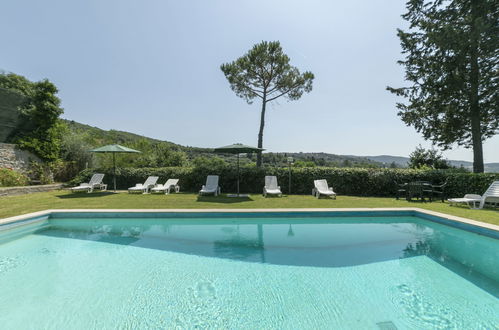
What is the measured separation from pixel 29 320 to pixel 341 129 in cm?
1738

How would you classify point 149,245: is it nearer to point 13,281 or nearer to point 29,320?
point 13,281

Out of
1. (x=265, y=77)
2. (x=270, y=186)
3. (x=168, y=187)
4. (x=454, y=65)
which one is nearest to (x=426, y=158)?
(x=454, y=65)

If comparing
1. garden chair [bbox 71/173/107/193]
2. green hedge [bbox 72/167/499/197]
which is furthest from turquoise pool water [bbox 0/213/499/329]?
garden chair [bbox 71/173/107/193]

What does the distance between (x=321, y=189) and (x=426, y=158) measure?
15.9m

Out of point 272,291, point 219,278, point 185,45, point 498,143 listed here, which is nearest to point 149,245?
point 219,278

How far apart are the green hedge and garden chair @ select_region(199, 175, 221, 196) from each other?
0.82 m

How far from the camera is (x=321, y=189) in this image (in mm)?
10359

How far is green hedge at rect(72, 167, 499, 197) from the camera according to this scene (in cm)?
1028

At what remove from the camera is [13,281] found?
11.6ft

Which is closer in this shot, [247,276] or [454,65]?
[247,276]

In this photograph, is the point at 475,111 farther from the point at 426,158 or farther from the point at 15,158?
the point at 15,158

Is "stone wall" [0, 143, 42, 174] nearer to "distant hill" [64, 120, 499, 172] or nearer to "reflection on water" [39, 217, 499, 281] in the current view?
"distant hill" [64, 120, 499, 172]

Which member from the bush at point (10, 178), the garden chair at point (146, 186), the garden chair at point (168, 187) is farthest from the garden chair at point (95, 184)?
the garden chair at point (168, 187)

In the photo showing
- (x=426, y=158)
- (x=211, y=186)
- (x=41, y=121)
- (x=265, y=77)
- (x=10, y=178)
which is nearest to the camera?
(x=10, y=178)
